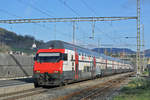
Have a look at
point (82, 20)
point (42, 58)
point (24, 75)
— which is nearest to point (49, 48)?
point (42, 58)

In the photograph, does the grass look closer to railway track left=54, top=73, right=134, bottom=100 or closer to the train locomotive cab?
railway track left=54, top=73, right=134, bottom=100

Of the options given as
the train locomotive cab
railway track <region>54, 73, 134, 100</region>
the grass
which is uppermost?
the train locomotive cab

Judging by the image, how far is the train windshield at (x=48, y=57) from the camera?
797 inches

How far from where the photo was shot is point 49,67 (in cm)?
2005

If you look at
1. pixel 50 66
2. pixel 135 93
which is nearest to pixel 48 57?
pixel 50 66

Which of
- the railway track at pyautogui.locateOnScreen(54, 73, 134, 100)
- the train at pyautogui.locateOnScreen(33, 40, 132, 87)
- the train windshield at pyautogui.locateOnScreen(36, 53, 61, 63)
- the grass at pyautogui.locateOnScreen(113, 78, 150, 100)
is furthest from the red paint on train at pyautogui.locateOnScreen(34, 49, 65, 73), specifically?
the grass at pyautogui.locateOnScreen(113, 78, 150, 100)

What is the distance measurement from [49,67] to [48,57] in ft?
2.89

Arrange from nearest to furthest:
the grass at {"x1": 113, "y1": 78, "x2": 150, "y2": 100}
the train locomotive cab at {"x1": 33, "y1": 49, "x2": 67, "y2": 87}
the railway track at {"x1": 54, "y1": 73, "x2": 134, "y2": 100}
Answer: the grass at {"x1": 113, "y1": 78, "x2": 150, "y2": 100} < the railway track at {"x1": 54, "y1": 73, "x2": 134, "y2": 100} < the train locomotive cab at {"x1": 33, "y1": 49, "x2": 67, "y2": 87}

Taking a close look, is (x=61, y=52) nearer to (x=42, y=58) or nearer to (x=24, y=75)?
(x=42, y=58)

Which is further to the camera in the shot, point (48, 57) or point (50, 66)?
point (48, 57)

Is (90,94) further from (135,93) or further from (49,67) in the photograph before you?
(49,67)

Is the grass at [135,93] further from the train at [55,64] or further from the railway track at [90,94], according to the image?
the train at [55,64]

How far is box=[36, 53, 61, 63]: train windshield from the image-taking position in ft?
66.4

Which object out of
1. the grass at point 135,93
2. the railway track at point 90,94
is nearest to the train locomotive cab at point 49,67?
the railway track at point 90,94
